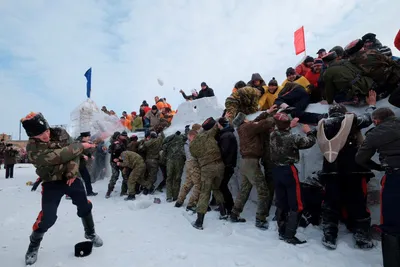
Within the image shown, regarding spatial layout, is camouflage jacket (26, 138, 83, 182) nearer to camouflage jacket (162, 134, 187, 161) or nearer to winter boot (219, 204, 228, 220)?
winter boot (219, 204, 228, 220)

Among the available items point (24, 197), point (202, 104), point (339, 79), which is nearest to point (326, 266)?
point (339, 79)

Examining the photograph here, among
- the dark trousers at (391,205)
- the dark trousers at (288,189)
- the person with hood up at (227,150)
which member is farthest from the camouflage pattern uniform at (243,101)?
the dark trousers at (391,205)

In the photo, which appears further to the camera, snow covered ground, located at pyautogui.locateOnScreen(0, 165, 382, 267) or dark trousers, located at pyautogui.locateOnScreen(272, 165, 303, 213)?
dark trousers, located at pyautogui.locateOnScreen(272, 165, 303, 213)

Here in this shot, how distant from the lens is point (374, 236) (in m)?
3.98

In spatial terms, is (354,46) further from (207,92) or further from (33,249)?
(33,249)

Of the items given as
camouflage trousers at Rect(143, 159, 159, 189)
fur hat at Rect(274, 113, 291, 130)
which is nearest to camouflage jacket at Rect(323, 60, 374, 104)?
fur hat at Rect(274, 113, 291, 130)

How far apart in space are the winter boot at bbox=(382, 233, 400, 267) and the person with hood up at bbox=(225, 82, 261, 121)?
3.75 metres

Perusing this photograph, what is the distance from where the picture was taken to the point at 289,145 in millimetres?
4199

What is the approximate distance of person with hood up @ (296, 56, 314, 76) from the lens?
6.59m

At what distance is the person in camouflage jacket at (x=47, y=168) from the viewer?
143 inches

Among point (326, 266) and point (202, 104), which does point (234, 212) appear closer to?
point (326, 266)

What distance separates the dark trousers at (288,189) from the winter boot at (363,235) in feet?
2.52

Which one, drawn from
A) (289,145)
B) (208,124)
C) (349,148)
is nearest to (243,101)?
(208,124)

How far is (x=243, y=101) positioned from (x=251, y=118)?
0.45 metres
